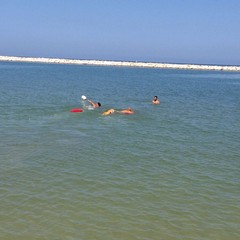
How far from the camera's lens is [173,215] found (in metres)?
12.0

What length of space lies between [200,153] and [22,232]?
11286 mm

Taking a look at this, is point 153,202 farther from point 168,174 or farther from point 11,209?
point 11,209

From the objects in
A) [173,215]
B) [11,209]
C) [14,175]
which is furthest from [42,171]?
[173,215]

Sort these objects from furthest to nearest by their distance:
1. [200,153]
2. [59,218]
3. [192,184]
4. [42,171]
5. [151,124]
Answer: [151,124] → [200,153] → [42,171] → [192,184] → [59,218]

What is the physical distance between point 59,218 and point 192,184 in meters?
5.97

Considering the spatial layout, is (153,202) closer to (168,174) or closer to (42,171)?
(168,174)

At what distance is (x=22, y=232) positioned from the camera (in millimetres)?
10562

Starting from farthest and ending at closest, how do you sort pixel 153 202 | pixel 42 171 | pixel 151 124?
1. pixel 151 124
2. pixel 42 171
3. pixel 153 202

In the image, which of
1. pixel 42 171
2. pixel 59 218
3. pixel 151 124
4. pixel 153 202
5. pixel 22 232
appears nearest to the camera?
pixel 22 232

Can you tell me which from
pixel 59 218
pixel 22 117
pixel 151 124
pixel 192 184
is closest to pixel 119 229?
pixel 59 218

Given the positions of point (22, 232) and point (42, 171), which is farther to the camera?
point (42, 171)

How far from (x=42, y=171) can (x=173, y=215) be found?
6.48 meters

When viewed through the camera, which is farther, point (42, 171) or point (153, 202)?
point (42, 171)

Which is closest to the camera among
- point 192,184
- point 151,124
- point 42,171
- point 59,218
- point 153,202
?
point 59,218
